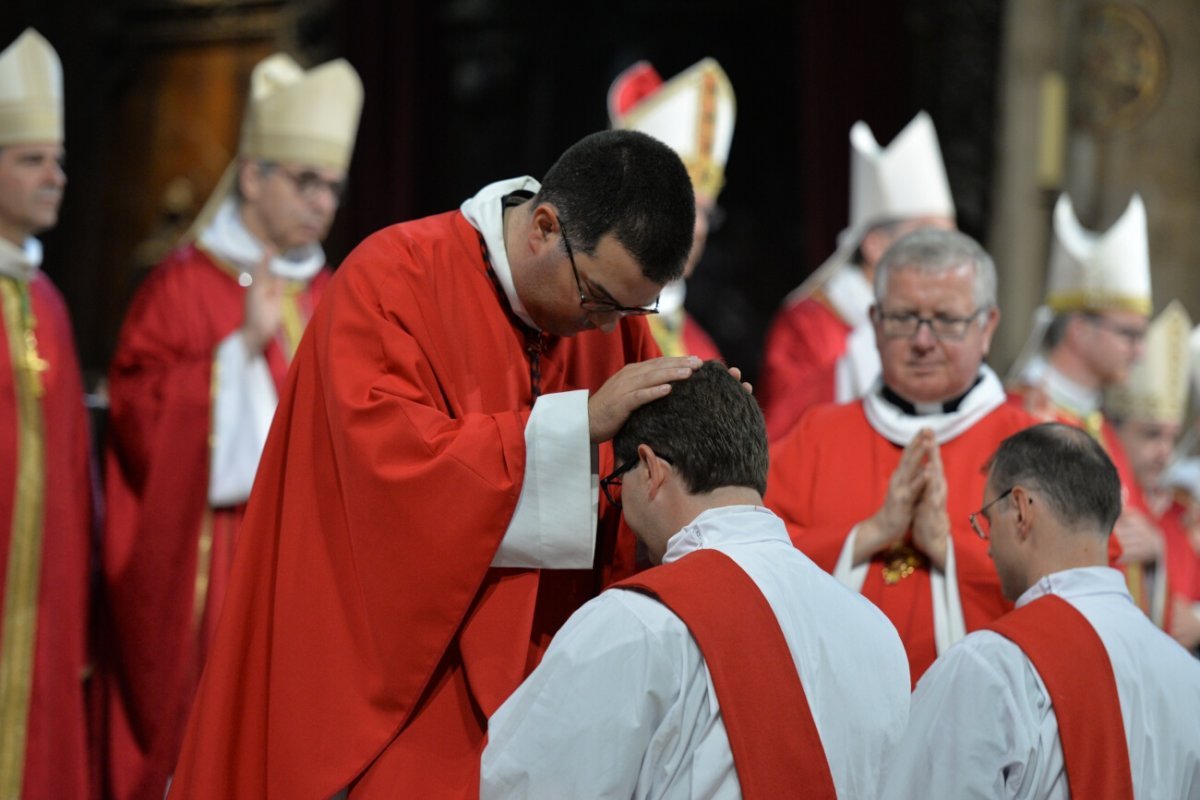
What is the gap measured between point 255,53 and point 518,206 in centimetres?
656

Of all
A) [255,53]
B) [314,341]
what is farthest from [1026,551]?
[255,53]

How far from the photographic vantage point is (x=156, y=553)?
5.00 m

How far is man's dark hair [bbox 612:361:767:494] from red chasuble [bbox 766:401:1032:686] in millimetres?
1046

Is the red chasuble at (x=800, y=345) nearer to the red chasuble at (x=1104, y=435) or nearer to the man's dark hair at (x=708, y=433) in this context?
the red chasuble at (x=1104, y=435)

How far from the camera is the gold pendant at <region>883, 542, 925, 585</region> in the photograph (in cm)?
355

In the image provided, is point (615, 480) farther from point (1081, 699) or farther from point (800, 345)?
point (800, 345)

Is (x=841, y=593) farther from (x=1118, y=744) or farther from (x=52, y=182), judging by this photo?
(x=52, y=182)

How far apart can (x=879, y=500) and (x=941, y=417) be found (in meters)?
0.24

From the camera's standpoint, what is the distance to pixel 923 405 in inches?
149

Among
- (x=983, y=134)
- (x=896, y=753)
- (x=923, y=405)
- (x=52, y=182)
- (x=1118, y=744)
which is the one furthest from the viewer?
(x=983, y=134)

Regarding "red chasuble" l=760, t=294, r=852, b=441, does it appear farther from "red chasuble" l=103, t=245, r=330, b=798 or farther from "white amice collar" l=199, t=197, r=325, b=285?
"red chasuble" l=103, t=245, r=330, b=798

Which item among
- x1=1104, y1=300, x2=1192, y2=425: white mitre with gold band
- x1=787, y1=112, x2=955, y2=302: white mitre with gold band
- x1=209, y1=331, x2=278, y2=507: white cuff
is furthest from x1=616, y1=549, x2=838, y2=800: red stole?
x1=1104, y1=300, x2=1192, y2=425: white mitre with gold band

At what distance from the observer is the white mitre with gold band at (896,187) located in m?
6.05

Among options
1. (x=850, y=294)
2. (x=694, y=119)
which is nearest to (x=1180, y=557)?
(x=850, y=294)
